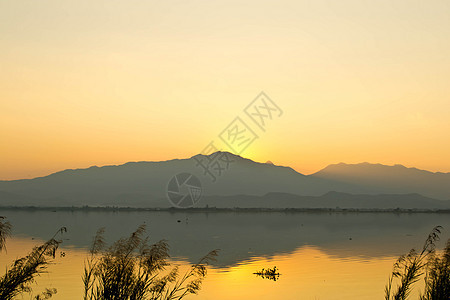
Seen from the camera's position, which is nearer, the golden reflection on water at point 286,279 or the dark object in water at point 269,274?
the golden reflection on water at point 286,279

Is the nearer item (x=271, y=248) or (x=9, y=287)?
(x=9, y=287)

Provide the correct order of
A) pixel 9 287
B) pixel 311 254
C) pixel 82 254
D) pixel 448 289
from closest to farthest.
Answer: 1. pixel 9 287
2. pixel 448 289
3. pixel 82 254
4. pixel 311 254

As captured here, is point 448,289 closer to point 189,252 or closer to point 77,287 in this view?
point 77,287

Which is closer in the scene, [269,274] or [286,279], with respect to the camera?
[286,279]

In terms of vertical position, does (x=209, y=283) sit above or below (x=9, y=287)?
below

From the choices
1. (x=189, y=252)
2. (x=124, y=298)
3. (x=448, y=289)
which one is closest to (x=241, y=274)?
(x=189, y=252)

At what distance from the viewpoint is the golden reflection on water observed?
3897 centimetres

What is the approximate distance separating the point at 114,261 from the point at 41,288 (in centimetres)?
2639

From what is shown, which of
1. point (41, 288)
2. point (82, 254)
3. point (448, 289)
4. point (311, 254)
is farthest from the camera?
point (311, 254)

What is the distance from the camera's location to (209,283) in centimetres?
4347

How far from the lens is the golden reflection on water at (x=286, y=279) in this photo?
1534 inches

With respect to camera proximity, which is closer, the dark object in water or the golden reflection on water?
the golden reflection on water

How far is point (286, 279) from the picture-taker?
46.7 meters

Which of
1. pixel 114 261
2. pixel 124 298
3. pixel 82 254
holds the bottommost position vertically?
pixel 82 254
